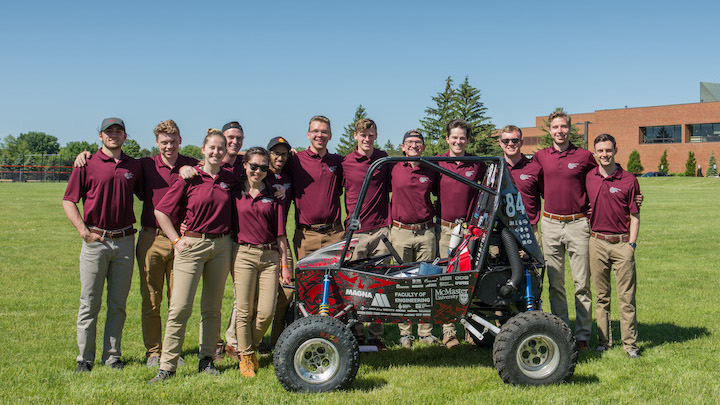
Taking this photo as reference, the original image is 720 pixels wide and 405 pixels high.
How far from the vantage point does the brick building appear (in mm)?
73625

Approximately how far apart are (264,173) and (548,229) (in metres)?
3.09

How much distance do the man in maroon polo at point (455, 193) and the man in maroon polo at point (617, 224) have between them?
46.9 inches

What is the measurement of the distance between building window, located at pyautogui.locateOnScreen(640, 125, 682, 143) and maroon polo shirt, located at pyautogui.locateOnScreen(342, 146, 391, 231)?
80.2m

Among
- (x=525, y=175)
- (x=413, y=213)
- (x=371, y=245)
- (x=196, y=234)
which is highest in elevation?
(x=525, y=175)

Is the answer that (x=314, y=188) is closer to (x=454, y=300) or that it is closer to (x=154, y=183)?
(x=154, y=183)

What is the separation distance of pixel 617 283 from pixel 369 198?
8.93ft

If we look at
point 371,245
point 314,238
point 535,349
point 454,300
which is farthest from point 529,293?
point 314,238

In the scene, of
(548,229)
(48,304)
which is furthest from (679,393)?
(48,304)

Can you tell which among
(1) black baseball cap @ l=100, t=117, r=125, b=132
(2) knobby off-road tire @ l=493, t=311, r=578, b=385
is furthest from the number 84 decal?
(1) black baseball cap @ l=100, t=117, r=125, b=132

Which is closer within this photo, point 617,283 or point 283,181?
point 617,283

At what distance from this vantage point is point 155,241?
5844mm

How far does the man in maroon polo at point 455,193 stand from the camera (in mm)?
6395

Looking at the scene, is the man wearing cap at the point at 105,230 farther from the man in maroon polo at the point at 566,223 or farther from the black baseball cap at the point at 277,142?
the man in maroon polo at the point at 566,223

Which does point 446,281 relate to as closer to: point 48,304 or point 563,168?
point 563,168
